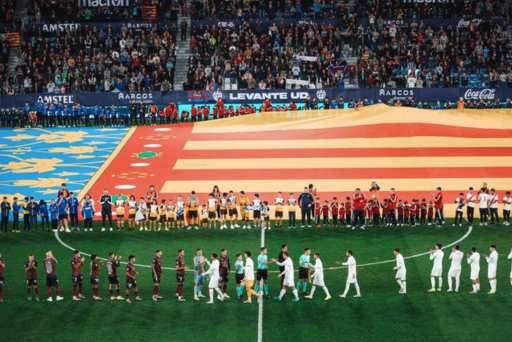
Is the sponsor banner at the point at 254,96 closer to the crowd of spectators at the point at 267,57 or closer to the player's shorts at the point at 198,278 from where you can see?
the crowd of spectators at the point at 267,57

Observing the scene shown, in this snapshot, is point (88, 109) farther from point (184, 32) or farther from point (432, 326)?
point (432, 326)

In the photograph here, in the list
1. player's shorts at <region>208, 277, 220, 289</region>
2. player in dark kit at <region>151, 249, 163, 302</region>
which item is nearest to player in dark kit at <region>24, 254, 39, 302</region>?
player in dark kit at <region>151, 249, 163, 302</region>

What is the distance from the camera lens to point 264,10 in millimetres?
62438

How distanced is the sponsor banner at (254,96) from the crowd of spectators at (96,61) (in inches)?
31.7

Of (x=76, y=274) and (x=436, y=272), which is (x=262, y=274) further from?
(x=76, y=274)

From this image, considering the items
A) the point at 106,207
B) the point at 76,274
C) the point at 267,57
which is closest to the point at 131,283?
the point at 76,274

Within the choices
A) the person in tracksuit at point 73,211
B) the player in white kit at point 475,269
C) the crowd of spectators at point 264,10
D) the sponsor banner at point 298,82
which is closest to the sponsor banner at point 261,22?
the crowd of spectators at point 264,10

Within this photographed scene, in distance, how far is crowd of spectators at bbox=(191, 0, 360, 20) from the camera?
62.1 meters

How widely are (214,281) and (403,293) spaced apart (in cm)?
602

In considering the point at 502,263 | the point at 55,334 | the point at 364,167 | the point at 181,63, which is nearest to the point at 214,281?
Answer: the point at 55,334

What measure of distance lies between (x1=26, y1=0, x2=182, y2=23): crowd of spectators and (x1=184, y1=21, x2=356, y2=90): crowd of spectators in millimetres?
3413

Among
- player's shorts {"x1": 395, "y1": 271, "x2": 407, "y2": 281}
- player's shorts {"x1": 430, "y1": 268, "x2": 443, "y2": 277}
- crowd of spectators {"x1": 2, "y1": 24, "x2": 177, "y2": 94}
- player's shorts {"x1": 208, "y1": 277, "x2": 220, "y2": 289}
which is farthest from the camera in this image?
crowd of spectators {"x1": 2, "y1": 24, "x2": 177, "y2": 94}

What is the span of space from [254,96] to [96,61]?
12.1m

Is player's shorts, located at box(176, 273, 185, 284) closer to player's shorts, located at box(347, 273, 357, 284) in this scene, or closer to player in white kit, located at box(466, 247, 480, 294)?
player's shorts, located at box(347, 273, 357, 284)
